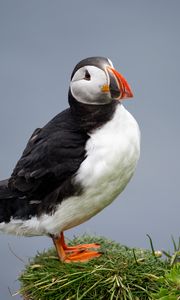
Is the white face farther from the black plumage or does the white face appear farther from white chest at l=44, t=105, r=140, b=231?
white chest at l=44, t=105, r=140, b=231

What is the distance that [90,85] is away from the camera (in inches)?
158

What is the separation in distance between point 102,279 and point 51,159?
0.73 metres

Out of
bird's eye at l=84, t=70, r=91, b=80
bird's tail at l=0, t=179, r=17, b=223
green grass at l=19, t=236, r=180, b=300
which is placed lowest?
green grass at l=19, t=236, r=180, b=300

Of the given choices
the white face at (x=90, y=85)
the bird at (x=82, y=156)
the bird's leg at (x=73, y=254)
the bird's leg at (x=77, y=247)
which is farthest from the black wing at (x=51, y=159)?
the bird's leg at (x=77, y=247)

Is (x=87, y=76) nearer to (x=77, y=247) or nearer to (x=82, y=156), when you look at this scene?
(x=82, y=156)

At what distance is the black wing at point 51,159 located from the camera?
4086 mm

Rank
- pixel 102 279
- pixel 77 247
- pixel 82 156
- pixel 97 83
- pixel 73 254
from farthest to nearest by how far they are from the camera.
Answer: pixel 77 247 → pixel 73 254 → pixel 82 156 → pixel 97 83 → pixel 102 279

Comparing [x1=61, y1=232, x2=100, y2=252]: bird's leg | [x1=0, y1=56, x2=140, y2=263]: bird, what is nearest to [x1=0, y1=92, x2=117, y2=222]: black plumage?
[x1=0, y1=56, x2=140, y2=263]: bird

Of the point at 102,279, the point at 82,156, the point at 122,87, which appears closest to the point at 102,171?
the point at 82,156

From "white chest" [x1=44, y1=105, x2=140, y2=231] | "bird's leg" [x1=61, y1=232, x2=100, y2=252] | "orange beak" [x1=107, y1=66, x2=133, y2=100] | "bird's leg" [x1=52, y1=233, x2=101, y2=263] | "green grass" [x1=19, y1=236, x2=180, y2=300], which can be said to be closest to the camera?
"green grass" [x1=19, y1=236, x2=180, y2=300]

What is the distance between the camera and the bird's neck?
13.4 feet

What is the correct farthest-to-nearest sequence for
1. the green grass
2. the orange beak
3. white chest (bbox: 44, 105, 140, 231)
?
white chest (bbox: 44, 105, 140, 231) < the orange beak < the green grass

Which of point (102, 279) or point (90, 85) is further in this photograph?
point (90, 85)

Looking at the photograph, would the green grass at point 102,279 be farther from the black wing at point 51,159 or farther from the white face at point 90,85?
the white face at point 90,85
